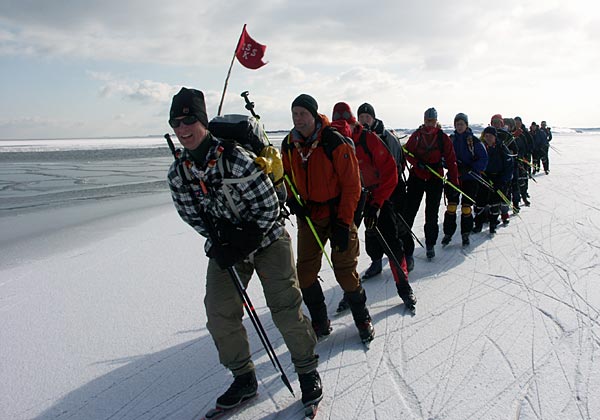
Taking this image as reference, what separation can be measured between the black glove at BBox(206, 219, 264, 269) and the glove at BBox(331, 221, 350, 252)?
851 millimetres

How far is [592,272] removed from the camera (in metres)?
4.82

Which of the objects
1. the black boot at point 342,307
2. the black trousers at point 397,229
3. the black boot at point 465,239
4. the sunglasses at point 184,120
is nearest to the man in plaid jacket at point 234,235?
the sunglasses at point 184,120

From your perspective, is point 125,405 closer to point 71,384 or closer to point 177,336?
point 71,384

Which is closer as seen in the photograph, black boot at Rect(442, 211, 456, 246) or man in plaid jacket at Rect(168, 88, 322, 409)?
man in plaid jacket at Rect(168, 88, 322, 409)

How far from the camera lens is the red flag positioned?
18.3 ft

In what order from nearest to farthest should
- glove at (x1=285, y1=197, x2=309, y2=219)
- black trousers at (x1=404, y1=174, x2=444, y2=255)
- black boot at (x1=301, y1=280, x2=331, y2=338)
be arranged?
glove at (x1=285, y1=197, x2=309, y2=219)
black boot at (x1=301, y1=280, x2=331, y2=338)
black trousers at (x1=404, y1=174, x2=444, y2=255)

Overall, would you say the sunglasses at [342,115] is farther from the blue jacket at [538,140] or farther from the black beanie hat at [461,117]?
the blue jacket at [538,140]

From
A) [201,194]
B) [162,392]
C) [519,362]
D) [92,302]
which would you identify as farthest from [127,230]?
[519,362]

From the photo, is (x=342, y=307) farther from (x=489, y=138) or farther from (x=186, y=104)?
(x=489, y=138)

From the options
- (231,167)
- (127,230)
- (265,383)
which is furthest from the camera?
(127,230)

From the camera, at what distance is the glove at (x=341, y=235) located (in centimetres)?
318

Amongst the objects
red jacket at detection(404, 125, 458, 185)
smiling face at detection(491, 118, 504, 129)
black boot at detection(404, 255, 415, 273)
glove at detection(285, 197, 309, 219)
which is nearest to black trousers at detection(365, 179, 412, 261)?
black boot at detection(404, 255, 415, 273)

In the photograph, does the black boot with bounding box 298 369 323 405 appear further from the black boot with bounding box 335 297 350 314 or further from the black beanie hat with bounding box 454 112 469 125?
the black beanie hat with bounding box 454 112 469 125

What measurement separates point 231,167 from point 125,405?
5.69 ft
